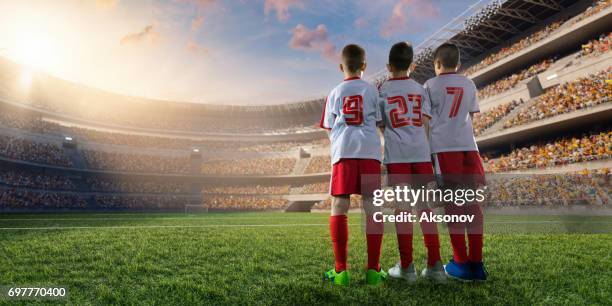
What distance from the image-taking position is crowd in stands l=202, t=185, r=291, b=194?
4630 cm

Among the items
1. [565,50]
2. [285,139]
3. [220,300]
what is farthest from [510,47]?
[220,300]

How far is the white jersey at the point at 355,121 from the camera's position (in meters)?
3.63

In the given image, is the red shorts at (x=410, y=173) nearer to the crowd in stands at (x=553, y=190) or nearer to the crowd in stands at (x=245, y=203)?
the crowd in stands at (x=553, y=190)

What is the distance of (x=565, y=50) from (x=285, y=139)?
3835 centimetres

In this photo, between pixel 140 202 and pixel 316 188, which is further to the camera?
pixel 316 188

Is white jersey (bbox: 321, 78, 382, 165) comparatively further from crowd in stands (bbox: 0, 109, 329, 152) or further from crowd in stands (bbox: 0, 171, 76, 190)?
crowd in stands (bbox: 0, 109, 329, 152)

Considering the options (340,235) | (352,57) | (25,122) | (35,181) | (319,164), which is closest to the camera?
(340,235)

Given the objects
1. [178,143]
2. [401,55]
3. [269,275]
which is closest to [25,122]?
[178,143]

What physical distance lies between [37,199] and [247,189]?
23.1 meters

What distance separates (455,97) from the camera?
154 inches

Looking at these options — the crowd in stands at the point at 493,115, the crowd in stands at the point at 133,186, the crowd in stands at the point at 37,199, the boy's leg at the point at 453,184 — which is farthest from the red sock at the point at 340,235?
the crowd in stands at the point at 133,186

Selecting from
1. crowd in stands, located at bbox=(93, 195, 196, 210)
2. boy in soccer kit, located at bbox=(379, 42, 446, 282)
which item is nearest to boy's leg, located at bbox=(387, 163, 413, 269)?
boy in soccer kit, located at bbox=(379, 42, 446, 282)

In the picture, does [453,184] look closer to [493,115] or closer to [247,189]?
[493,115]

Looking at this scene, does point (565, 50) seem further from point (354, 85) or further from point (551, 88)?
point (354, 85)
